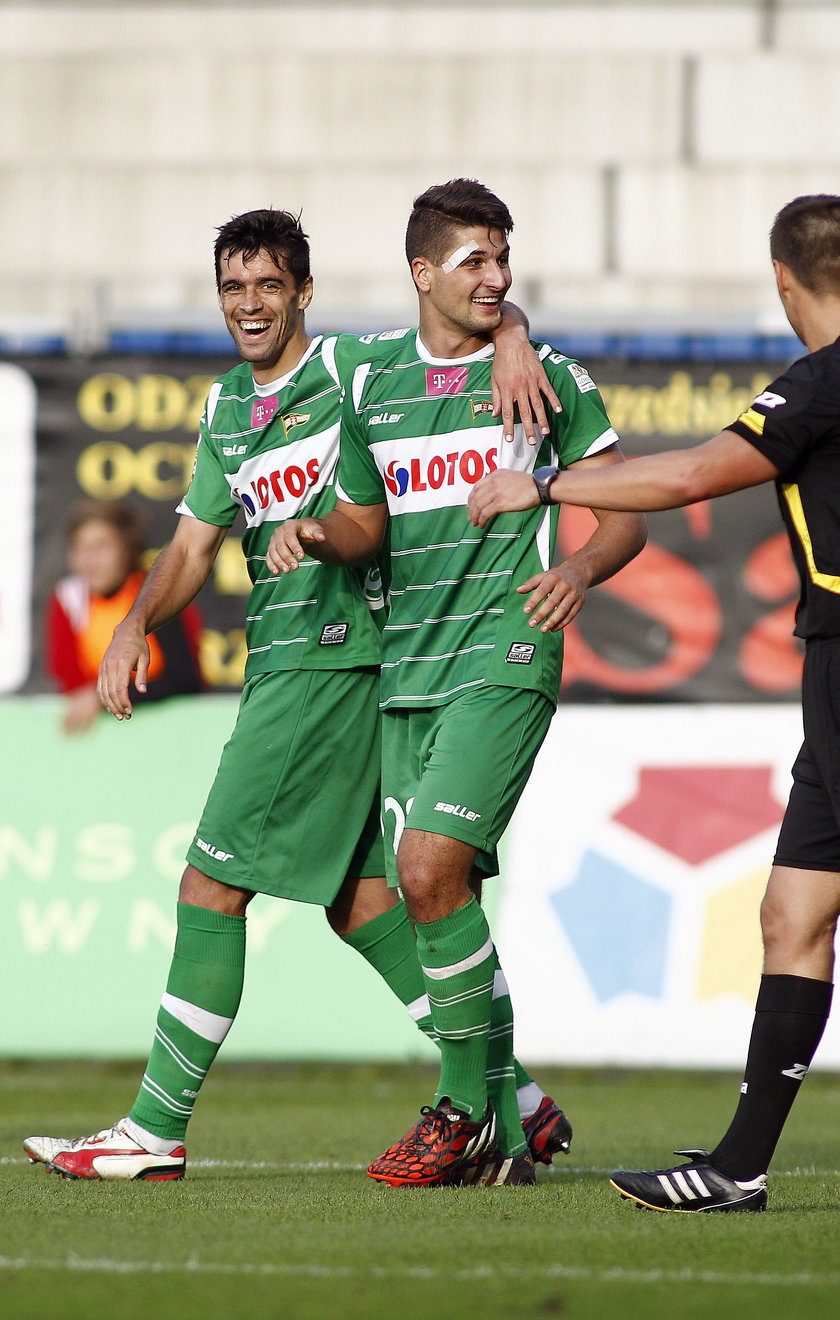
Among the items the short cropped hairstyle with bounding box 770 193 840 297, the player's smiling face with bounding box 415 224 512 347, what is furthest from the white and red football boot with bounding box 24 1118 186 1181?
the short cropped hairstyle with bounding box 770 193 840 297

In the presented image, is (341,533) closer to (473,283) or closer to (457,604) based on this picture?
(457,604)

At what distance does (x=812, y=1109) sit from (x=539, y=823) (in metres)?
1.74

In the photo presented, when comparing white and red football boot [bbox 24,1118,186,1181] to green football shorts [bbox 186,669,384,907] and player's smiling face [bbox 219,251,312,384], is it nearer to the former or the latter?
green football shorts [bbox 186,669,384,907]

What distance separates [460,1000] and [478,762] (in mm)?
558

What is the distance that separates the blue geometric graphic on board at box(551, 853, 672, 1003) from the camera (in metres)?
7.67

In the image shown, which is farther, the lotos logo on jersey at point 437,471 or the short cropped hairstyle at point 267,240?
the short cropped hairstyle at point 267,240

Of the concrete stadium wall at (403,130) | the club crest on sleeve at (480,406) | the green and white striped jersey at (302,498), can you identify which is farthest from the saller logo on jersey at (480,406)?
the concrete stadium wall at (403,130)

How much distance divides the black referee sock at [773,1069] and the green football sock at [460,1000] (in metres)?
0.61

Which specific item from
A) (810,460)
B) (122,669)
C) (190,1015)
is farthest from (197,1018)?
(810,460)

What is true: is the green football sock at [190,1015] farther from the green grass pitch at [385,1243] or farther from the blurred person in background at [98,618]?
the blurred person in background at [98,618]

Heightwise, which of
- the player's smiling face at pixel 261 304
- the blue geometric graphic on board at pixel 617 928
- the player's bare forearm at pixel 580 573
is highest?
the player's smiling face at pixel 261 304

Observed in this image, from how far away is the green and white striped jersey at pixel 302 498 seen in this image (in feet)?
15.3

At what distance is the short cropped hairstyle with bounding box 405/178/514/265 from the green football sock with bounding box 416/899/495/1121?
Answer: 162 cm

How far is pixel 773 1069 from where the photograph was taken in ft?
12.3
